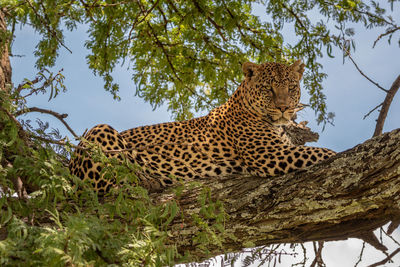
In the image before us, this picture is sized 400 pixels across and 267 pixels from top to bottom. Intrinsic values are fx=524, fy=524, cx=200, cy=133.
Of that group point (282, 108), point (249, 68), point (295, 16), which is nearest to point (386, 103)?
point (282, 108)

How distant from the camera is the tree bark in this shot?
4.26m

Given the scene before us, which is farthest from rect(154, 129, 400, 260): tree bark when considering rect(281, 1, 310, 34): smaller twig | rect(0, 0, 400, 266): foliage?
rect(281, 1, 310, 34): smaller twig

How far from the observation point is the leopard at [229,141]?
528 centimetres

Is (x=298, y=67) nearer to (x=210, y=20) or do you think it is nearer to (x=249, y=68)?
(x=249, y=68)

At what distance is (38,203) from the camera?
383 centimetres

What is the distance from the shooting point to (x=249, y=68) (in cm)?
664

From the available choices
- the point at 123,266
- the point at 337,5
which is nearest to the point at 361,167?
the point at 123,266

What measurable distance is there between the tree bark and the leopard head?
4.62ft

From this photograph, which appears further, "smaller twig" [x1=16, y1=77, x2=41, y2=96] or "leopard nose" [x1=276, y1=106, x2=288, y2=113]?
"leopard nose" [x1=276, y1=106, x2=288, y2=113]

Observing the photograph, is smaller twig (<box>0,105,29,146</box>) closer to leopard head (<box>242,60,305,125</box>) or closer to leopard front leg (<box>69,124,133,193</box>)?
leopard front leg (<box>69,124,133,193</box>)

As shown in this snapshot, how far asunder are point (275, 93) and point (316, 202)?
213cm

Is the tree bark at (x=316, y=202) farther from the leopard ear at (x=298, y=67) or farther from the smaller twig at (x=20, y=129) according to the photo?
the leopard ear at (x=298, y=67)

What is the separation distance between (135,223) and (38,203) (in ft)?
2.38

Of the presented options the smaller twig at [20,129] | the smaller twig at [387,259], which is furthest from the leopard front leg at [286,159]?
the smaller twig at [20,129]
